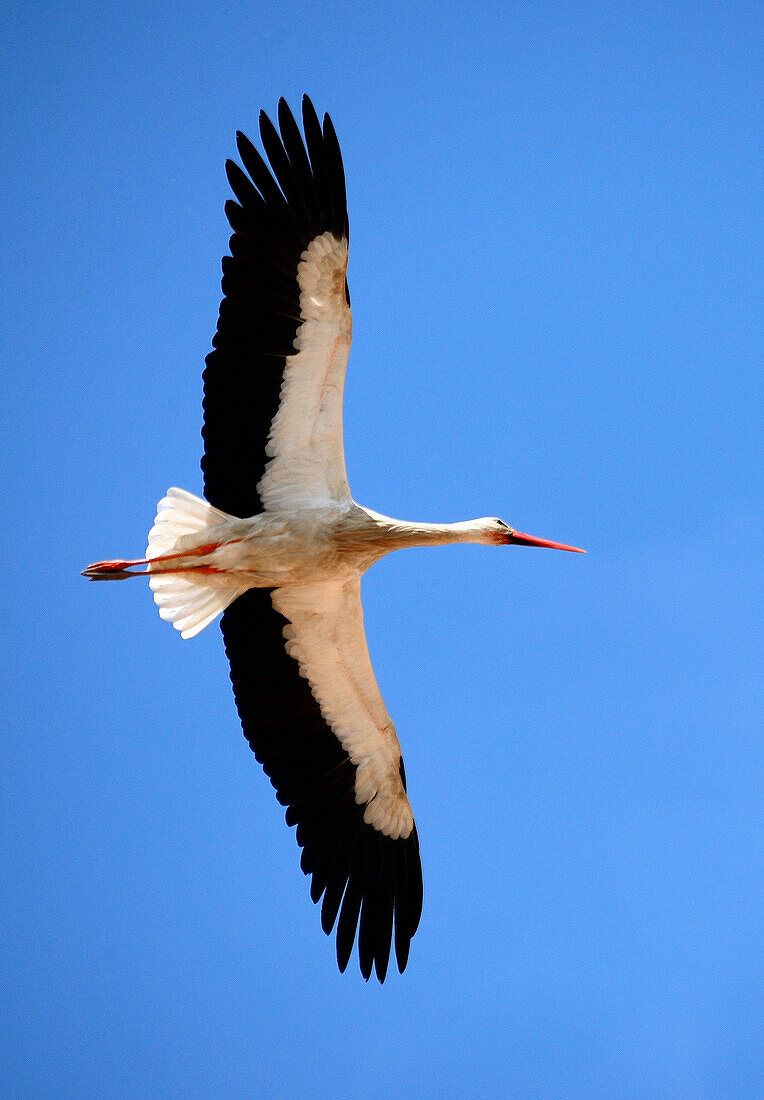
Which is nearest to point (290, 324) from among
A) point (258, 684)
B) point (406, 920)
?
point (258, 684)

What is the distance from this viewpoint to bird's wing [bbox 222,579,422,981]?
7.08 m

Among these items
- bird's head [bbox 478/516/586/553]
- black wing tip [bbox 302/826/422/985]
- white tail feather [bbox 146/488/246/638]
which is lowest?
black wing tip [bbox 302/826/422/985]

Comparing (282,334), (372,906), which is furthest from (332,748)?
(282,334)

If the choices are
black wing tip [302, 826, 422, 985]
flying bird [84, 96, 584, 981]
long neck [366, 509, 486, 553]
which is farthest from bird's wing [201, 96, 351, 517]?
black wing tip [302, 826, 422, 985]

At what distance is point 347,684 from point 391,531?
100cm

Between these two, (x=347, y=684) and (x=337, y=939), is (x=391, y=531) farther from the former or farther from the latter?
(x=337, y=939)

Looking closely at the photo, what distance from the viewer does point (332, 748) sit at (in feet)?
23.8

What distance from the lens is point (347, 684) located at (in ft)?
23.9

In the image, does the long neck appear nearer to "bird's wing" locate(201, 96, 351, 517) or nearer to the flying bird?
the flying bird

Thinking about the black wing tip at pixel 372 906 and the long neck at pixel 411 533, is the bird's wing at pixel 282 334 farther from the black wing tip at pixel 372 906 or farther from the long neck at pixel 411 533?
the black wing tip at pixel 372 906

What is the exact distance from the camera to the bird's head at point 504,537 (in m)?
7.12

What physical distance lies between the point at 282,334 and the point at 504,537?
156 cm

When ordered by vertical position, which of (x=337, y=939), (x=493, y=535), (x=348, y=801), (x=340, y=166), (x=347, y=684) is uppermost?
(x=340, y=166)

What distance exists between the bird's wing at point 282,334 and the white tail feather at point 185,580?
0.47 feet
